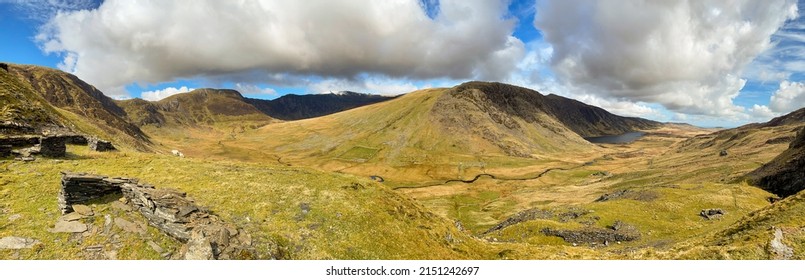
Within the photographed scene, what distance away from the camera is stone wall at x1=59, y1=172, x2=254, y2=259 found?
21750mm

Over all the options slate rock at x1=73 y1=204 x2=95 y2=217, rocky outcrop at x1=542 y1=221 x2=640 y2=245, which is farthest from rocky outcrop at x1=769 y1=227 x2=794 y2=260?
slate rock at x1=73 y1=204 x2=95 y2=217

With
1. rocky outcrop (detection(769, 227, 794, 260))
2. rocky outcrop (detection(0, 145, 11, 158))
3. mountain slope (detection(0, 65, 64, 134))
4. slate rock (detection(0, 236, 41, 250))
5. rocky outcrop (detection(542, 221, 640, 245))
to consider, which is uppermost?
mountain slope (detection(0, 65, 64, 134))

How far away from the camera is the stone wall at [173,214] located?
71.4ft

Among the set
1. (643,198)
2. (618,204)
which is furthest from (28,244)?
(643,198)

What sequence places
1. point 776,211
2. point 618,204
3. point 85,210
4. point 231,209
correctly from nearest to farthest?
point 85,210
point 231,209
point 776,211
point 618,204

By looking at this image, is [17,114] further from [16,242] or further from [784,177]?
[784,177]

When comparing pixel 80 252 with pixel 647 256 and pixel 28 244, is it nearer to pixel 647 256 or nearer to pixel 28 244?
pixel 28 244

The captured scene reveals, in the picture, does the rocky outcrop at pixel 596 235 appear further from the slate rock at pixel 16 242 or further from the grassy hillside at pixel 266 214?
the slate rock at pixel 16 242

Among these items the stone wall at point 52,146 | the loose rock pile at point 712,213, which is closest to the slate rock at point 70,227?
the stone wall at point 52,146

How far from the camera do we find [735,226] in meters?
35.3

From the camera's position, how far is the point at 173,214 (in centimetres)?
2338

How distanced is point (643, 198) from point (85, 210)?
87095 millimetres

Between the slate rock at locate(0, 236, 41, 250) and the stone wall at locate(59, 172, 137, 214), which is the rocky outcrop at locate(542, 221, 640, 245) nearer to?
the stone wall at locate(59, 172, 137, 214)

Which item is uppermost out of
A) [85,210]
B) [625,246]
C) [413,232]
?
[85,210]
